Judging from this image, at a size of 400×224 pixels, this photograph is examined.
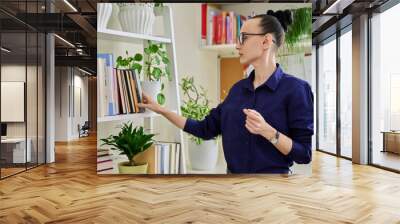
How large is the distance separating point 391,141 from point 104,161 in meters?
4.26

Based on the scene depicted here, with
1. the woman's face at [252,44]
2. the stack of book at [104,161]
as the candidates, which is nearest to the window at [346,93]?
the woman's face at [252,44]

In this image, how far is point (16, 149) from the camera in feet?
18.6

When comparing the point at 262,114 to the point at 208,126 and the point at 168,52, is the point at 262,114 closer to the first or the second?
the point at 208,126

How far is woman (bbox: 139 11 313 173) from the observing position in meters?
2.46

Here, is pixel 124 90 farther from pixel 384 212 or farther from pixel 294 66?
pixel 384 212

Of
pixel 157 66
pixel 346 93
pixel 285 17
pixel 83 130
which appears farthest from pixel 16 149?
pixel 83 130

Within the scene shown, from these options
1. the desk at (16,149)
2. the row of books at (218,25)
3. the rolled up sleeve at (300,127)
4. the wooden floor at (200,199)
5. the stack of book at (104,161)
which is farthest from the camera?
the desk at (16,149)

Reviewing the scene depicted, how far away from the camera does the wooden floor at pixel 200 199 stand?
309cm

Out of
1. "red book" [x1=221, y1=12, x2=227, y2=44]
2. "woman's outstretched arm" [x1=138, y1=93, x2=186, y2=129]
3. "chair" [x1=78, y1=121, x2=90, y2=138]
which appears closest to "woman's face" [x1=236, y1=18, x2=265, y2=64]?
"woman's outstretched arm" [x1=138, y1=93, x2=186, y2=129]

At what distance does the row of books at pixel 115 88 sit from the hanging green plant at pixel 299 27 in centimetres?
166

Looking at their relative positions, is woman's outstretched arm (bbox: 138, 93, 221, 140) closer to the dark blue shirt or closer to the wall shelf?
the dark blue shirt

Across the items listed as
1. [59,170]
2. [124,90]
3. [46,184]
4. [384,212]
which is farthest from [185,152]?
[59,170]

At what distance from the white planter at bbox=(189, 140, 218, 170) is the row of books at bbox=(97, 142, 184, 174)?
14cm

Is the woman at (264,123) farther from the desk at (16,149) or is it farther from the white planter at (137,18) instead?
the desk at (16,149)
